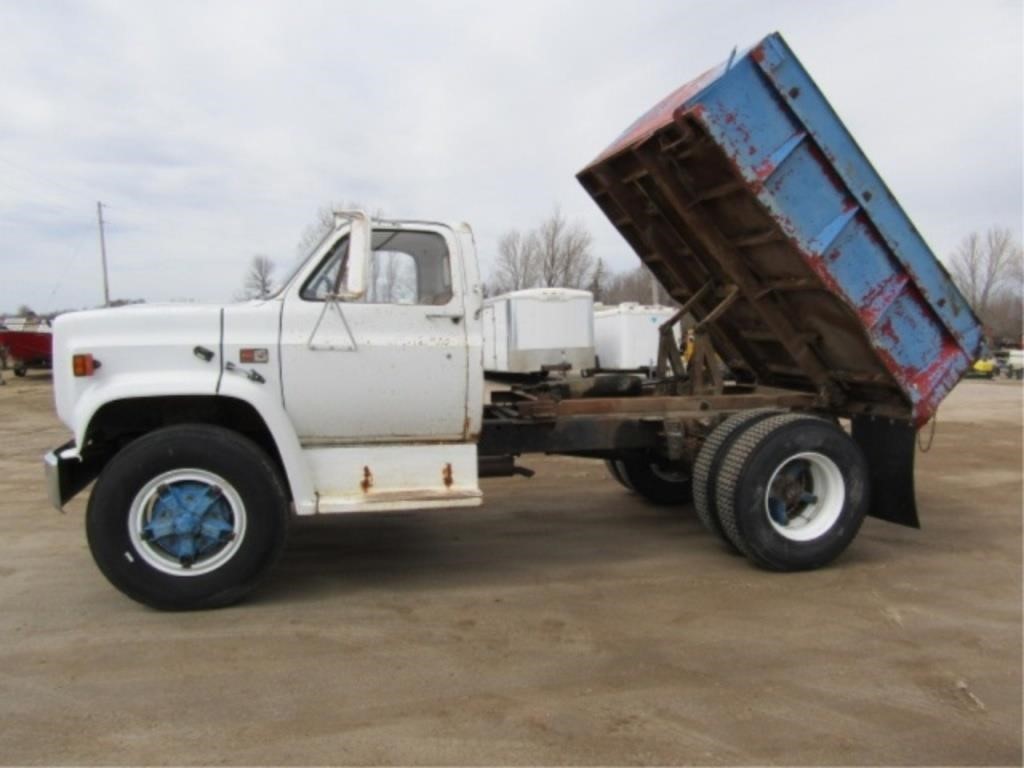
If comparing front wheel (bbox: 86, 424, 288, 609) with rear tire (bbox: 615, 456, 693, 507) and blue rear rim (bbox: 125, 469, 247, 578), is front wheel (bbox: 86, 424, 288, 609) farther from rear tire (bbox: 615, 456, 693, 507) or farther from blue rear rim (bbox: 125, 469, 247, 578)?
rear tire (bbox: 615, 456, 693, 507)

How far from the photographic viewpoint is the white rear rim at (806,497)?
5.57 metres

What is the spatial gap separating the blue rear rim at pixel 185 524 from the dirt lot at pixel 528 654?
31cm

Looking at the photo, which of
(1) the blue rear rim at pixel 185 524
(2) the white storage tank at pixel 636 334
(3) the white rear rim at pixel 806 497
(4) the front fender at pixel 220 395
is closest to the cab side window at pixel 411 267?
(4) the front fender at pixel 220 395

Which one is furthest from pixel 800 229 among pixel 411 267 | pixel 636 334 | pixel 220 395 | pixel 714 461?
pixel 636 334

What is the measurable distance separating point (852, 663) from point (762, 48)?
3437mm

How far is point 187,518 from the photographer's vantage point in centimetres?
463

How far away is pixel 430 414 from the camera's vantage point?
5.07 meters

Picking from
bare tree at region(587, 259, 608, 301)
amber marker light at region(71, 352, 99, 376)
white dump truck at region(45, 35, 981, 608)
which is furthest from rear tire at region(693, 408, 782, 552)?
bare tree at region(587, 259, 608, 301)

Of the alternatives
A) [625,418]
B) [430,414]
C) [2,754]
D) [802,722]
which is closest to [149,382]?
[430,414]

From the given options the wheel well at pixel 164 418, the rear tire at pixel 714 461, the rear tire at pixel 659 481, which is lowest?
the rear tire at pixel 659 481

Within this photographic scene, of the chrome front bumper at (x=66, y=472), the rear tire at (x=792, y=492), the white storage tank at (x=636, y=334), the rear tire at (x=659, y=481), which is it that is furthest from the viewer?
the white storage tank at (x=636, y=334)

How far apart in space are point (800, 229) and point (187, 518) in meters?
4.00

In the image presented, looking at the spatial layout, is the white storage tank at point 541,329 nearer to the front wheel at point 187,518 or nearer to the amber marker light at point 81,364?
the front wheel at point 187,518

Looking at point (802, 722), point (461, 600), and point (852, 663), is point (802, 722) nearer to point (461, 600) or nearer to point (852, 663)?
point (852, 663)
